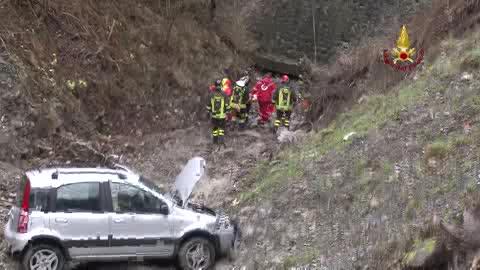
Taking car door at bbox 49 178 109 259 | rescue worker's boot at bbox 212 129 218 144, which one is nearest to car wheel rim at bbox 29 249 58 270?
car door at bbox 49 178 109 259

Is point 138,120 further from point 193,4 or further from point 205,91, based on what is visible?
point 193,4

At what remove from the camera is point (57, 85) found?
49.0ft

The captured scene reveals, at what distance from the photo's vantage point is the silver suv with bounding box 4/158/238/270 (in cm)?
950

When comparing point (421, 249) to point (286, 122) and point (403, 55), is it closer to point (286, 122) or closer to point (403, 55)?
point (403, 55)

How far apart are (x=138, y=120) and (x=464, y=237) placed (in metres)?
11.1

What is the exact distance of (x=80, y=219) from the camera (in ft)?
31.6

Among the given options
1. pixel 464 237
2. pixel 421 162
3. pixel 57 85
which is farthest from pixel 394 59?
pixel 464 237

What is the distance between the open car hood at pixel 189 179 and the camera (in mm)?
10359

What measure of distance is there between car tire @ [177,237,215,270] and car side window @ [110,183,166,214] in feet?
2.32

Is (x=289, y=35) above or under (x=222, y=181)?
above

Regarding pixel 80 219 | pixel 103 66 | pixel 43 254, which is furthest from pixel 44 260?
pixel 103 66

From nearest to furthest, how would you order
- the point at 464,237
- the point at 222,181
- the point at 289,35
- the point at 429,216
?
the point at 464,237, the point at 429,216, the point at 222,181, the point at 289,35

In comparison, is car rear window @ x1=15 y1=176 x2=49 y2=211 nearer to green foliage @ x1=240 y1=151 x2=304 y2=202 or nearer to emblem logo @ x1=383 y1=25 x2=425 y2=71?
green foliage @ x1=240 y1=151 x2=304 y2=202

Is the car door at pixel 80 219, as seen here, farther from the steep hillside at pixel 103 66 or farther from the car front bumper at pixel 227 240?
the steep hillside at pixel 103 66
